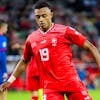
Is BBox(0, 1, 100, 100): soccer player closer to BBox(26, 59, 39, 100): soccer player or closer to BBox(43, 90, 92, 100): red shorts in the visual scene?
BBox(43, 90, 92, 100): red shorts

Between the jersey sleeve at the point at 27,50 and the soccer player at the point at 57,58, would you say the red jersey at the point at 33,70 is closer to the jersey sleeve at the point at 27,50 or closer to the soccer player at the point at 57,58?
the jersey sleeve at the point at 27,50

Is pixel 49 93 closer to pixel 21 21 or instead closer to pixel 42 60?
pixel 42 60

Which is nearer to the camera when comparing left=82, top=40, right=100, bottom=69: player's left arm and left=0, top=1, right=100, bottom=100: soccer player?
left=82, top=40, right=100, bottom=69: player's left arm

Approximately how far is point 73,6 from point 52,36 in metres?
18.2

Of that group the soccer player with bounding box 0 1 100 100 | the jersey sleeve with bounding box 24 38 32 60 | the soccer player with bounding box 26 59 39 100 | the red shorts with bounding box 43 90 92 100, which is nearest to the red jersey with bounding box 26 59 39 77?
the soccer player with bounding box 26 59 39 100

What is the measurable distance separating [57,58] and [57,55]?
41 millimetres

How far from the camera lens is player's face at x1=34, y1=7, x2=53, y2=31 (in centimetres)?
739

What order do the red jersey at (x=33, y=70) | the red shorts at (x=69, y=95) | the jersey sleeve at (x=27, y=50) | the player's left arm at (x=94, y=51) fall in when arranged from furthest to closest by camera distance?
the red jersey at (x=33, y=70)
the jersey sleeve at (x=27, y=50)
the red shorts at (x=69, y=95)
the player's left arm at (x=94, y=51)

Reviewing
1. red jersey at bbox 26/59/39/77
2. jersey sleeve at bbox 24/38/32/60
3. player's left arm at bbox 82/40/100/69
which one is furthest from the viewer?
red jersey at bbox 26/59/39/77

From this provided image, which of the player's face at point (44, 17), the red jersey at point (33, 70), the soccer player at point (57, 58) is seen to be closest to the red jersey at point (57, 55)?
the soccer player at point (57, 58)

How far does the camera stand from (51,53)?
7375 mm

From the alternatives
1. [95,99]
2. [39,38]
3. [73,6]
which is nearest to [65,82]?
[39,38]

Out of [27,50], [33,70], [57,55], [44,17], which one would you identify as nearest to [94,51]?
[57,55]

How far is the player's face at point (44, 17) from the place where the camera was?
24.3 ft
